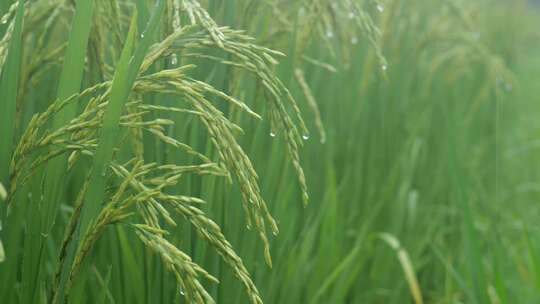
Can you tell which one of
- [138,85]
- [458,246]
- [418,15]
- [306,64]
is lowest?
[458,246]

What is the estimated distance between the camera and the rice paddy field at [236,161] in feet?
3.24

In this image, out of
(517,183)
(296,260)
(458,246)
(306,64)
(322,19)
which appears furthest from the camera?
(517,183)

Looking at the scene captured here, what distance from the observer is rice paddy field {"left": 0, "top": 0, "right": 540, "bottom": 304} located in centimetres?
99

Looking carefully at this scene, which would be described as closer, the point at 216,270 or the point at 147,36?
the point at 147,36

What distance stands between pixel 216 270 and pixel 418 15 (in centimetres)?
231

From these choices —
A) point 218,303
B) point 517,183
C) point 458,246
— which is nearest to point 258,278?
point 218,303

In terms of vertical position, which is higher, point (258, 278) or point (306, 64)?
point (306, 64)

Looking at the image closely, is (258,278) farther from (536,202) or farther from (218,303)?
(536,202)

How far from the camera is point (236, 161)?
0.90 m

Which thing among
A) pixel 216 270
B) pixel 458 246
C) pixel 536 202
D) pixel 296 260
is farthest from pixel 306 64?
pixel 536 202

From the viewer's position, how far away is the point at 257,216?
37.7 inches

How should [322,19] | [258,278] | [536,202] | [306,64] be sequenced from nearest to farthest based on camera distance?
[258,278] < [322,19] < [306,64] < [536,202]

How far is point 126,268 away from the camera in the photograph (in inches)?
51.0

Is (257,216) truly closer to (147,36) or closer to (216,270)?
(147,36)
